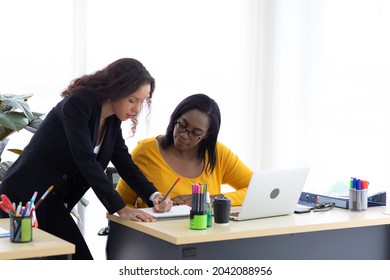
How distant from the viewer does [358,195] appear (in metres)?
3.26

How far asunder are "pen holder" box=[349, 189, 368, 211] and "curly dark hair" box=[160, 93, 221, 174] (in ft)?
2.37

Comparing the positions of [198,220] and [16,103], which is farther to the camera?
[16,103]

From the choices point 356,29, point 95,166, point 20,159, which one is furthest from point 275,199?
point 356,29

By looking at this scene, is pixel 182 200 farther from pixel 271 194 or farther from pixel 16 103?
pixel 16 103

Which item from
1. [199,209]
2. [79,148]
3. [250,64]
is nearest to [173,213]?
[199,209]

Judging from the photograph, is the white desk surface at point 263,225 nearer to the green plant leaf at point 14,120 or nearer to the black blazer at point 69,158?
the black blazer at point 69,158

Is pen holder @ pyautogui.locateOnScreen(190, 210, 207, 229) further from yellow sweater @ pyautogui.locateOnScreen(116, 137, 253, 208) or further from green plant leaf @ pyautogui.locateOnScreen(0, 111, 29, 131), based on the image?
green plant leaf @ pyautogui.locateOnScreen(0, 111, 29, 131)

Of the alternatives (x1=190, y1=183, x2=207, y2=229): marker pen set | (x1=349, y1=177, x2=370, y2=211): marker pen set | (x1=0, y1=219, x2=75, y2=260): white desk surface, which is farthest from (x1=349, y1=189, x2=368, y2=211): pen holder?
(x1=0, y1=219, x2=75, y2=260): white desk surface

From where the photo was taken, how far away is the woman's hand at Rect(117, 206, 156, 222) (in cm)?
282

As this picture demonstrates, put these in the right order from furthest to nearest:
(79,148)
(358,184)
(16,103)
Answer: (16,103)
(358,184)
(79,148)

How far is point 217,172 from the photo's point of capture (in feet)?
11.6

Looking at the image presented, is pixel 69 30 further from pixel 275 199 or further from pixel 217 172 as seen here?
pixel 275 199

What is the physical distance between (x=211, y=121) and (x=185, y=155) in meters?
0.24

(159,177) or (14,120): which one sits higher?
(14,120)
